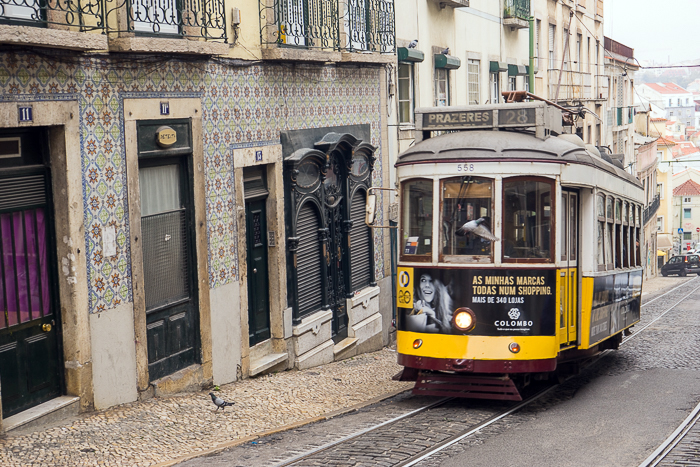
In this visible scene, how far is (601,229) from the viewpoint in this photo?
11.1 meters

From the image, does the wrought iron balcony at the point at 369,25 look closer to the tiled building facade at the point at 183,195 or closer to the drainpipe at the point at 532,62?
the tiled building facade at the point at 183,195

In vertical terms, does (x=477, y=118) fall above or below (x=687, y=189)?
above

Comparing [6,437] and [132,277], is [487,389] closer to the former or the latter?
[132,277]

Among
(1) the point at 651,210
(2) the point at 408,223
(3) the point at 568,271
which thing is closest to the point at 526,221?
(3) the point at 568,271

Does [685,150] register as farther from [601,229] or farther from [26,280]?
[26,280]

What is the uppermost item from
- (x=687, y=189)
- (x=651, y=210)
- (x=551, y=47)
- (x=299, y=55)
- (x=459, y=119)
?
(x=551, y=47)

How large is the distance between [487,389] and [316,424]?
195 cm

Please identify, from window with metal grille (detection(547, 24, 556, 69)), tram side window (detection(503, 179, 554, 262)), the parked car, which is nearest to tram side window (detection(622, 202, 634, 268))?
tram side window (detection(503, 179, 554, 262))

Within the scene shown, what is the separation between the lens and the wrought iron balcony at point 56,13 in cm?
798

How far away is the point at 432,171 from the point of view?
32.7 ft

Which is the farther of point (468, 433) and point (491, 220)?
point (491, 220)

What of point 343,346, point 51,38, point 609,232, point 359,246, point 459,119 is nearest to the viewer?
point 51,38

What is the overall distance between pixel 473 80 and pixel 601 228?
454 inches

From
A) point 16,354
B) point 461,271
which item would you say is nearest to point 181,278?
point 16,354
